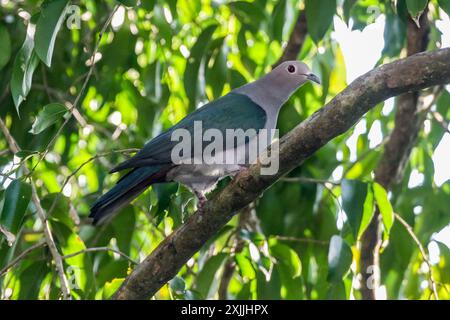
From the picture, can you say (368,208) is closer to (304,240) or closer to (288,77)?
(304,240)

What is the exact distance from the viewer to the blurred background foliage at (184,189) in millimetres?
3938

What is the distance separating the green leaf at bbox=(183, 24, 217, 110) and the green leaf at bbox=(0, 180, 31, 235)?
1.44 meters

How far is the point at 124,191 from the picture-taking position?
13.1 feet

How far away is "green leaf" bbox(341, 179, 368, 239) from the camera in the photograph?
3.75 meters

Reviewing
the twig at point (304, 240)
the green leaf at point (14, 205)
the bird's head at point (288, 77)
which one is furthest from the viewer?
the bird's head at point (288, 77)

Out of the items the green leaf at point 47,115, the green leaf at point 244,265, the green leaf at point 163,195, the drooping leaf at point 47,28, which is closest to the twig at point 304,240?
the green leaf at point 244,265

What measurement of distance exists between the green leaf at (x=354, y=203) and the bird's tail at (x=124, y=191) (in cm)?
90

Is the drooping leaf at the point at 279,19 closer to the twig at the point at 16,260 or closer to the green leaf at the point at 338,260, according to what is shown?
the green leaf at the point at 338,260

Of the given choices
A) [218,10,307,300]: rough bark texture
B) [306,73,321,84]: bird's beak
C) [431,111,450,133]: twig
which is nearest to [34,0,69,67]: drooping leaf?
[218,10,307,300]: rough bark texture

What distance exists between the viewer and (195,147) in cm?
424

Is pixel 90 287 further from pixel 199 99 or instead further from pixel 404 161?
pixel 404 161

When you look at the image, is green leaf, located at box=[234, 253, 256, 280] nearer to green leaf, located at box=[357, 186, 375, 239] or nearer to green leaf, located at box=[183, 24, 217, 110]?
green leaf, located at box=[357, 186, 375, 239]
